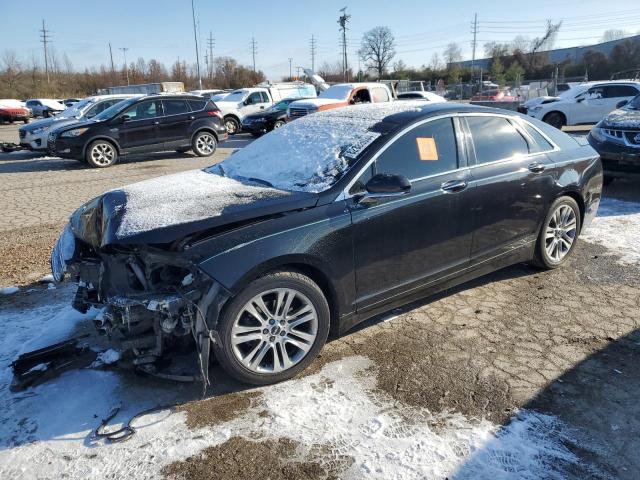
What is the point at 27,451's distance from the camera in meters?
2.69

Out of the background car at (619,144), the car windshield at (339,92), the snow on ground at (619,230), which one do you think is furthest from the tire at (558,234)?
the car windshield at (339,92)

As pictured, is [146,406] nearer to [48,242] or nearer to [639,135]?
[48,242]

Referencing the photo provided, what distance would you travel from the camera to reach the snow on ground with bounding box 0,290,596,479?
2555mm

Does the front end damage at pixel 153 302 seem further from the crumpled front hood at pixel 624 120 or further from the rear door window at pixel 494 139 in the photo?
the crumpled front hood at pixel 624 120

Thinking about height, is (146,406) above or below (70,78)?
below

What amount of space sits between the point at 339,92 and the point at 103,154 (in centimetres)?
808

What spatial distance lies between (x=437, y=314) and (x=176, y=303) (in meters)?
2.29

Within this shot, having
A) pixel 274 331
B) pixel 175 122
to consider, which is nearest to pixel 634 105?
pixel 274 331

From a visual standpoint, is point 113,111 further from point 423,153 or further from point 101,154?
point 423,153

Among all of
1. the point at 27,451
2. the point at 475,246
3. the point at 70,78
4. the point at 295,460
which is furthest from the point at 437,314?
the point at 70,78

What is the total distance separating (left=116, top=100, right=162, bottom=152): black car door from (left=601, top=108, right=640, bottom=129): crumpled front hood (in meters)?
10.5

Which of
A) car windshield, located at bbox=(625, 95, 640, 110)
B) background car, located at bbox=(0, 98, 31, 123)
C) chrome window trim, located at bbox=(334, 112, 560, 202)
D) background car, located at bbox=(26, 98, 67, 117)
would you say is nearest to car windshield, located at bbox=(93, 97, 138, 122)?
chrome window trim, located at bbox=(334, 112, 560, 202)

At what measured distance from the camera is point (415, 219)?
12.2 feet

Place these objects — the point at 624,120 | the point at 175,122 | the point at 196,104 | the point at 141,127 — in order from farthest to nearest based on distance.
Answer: the point at 196,104 < the point at 175,122 < the point at 141,127 < the point at 624,120
